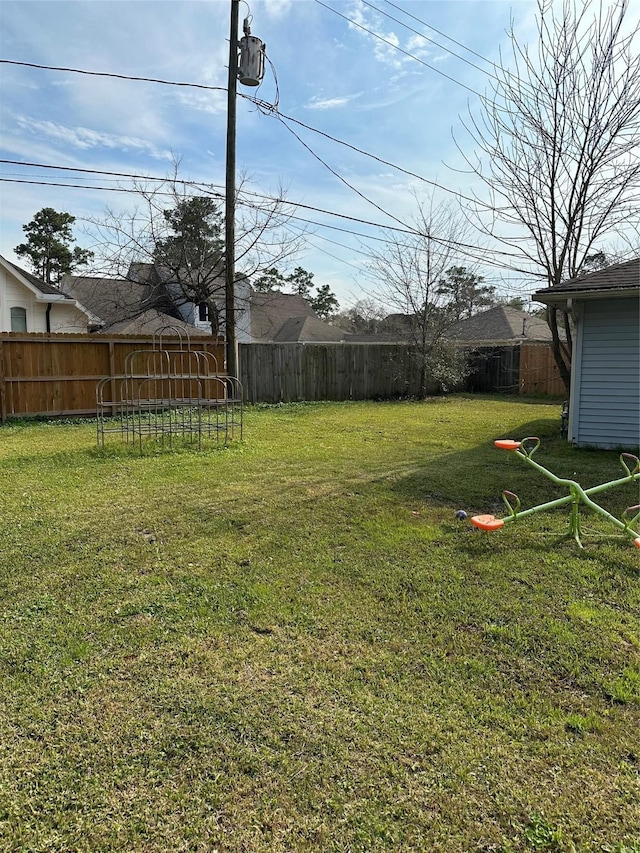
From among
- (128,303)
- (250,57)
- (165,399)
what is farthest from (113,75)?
(128,303)

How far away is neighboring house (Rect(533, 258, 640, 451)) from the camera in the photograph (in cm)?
647

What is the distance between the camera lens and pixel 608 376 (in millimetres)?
6699

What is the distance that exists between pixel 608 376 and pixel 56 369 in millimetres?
9234

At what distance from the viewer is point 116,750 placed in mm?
1626

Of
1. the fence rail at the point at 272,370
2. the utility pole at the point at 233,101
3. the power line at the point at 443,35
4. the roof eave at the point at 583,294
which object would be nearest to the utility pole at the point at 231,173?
the utility pole at the point at 233,101

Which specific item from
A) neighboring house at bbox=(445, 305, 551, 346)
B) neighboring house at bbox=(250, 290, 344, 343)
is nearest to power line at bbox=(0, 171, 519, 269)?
neighboring house at bbox=(445, 305, 551, 346)

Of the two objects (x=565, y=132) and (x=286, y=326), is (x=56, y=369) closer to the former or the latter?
(x=565, y=132)

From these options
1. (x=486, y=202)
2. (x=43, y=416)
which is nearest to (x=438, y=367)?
(x=486, y=202)

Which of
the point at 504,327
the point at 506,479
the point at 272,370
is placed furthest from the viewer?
the point at 504,327

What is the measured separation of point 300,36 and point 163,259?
5.92m

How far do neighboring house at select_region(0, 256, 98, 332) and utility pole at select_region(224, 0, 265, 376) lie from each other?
7.84 meters

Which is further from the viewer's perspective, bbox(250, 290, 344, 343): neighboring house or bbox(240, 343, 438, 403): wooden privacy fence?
bbox(250, 290, 344, 343): neighboring house

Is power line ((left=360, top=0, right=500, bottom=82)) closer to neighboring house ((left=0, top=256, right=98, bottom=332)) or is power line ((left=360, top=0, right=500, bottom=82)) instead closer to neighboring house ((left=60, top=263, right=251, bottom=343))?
neighboring house ((left=60, top=263, right=251, bottom=343))

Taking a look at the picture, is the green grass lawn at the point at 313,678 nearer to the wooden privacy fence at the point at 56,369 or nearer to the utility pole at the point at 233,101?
the wooden privacy fence at the point at 56,369
